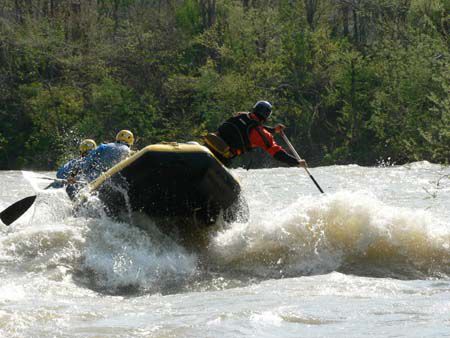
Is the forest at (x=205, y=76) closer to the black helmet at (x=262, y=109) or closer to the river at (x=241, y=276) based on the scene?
the black helmet at (x=262, y=109)

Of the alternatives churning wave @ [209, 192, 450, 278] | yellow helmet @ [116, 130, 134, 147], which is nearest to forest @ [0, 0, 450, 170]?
yellow helmet @ [116, 130, 134, 147]

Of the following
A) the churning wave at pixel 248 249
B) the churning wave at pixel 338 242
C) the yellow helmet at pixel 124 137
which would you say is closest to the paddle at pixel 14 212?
the yellow helmet at pixel 124 137

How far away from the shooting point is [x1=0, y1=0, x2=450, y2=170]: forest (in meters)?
33.2

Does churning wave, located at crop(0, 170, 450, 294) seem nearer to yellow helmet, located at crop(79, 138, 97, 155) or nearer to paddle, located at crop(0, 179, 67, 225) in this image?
paddle, located at crop(0, 179, 67, 225)

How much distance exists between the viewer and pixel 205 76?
34.2 meters

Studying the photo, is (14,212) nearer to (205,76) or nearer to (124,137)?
(124,137)

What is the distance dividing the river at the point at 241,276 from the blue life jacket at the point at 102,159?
0.46 meters

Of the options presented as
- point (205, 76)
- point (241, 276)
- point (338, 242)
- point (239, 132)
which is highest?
point (239, 132)

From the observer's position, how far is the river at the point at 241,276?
22.1 feet

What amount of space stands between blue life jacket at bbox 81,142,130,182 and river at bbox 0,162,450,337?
18.0 inches

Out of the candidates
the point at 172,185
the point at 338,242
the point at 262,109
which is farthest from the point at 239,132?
the point at 338,242

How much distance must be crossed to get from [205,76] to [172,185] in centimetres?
2497

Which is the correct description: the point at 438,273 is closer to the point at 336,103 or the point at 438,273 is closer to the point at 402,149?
the point at 402,149

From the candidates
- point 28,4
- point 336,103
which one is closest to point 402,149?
point 336,103
